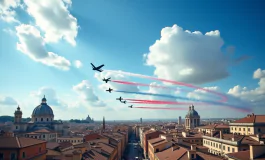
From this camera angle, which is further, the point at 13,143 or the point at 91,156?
the point at 91,156

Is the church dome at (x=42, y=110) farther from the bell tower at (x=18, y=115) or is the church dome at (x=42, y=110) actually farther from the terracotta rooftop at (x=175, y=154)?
the terracotta rooftop at (x=175, y=154)

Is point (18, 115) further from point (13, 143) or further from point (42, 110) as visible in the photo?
point (13, 143)

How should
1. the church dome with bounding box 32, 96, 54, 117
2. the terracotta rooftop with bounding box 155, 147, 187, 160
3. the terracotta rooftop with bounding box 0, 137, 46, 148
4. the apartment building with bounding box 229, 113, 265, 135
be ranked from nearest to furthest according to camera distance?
the terracotta rooftop with bounding box 0, 137, 46, 148, the terracotta rooftop with bounding box 155, 147, 187, 160, the apartment building with bounding box 229, 113, 265, 135, the church dome with bounding box 32, 96, 54, 117

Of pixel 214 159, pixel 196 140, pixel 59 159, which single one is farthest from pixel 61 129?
pixel 214 159

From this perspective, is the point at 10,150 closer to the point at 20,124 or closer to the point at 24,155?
the point at 24,155

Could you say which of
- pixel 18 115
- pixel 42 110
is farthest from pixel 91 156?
pixel 18 115

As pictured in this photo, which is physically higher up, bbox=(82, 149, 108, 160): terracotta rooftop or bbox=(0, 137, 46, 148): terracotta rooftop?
bbox=(0, 137, 46, 148): terracotta rooftop

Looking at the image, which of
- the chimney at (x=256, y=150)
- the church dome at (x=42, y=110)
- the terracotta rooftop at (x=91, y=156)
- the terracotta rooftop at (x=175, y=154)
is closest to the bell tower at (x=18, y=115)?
the church dome at (x=42, y=110)

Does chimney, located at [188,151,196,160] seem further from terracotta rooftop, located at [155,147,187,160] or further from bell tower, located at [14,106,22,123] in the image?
bell tower, located at [14,106,22,123]

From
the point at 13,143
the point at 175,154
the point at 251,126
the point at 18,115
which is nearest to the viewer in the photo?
the point at 13,143

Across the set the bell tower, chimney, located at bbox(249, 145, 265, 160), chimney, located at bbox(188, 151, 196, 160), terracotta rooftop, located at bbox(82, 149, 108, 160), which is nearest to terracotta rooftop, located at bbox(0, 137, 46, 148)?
terracotta rooftop, located at bbox(82, 149, 108, 160)
